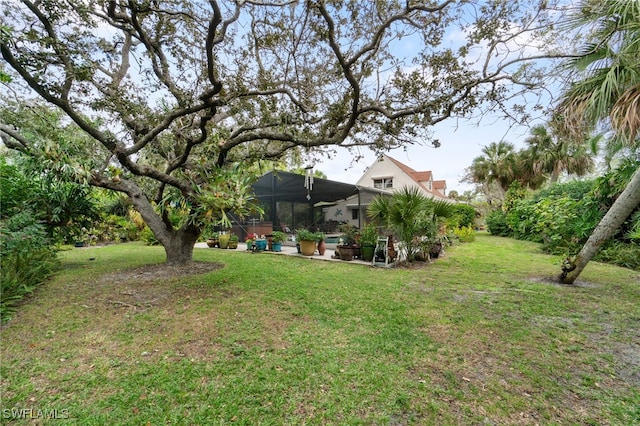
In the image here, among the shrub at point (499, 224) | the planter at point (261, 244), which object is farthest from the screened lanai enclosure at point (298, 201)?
the shrub at point (499, 224)

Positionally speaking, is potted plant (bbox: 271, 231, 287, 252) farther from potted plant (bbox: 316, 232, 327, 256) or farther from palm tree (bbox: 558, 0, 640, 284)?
palm tree (bbox: 558, 0, 640, 284)

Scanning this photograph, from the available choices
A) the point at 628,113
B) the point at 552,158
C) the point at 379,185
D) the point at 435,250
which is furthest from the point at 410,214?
the point at 379,185

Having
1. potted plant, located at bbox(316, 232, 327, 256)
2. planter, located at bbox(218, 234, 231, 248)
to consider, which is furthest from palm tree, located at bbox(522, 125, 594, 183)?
planter, located at bbox(218, 234, 231, 248)

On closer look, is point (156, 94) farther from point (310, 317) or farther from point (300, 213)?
point (300, 213)

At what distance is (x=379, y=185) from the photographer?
21906mm

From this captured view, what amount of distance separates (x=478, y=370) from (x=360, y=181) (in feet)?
68.5

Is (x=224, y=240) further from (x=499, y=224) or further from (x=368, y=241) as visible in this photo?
(x=499, y=224)

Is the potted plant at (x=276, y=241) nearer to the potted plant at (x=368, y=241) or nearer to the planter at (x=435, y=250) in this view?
the potted plant at (x=368, y=241)

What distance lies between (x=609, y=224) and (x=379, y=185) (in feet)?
57.4

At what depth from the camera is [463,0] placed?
164 inches

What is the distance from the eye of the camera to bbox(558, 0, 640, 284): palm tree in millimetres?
3920

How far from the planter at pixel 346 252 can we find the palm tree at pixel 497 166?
16.1 m

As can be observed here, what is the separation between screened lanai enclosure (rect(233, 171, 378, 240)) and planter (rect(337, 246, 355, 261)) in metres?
2.78

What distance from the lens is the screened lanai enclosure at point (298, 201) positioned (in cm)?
1071
